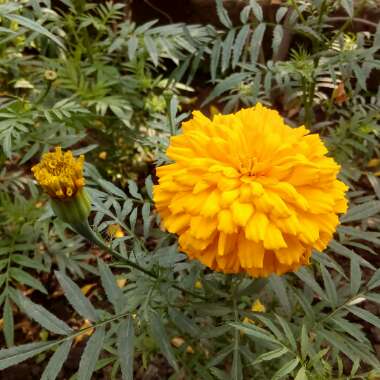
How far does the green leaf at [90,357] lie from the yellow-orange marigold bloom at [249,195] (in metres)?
0.21

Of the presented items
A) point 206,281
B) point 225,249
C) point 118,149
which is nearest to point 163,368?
point 206,281

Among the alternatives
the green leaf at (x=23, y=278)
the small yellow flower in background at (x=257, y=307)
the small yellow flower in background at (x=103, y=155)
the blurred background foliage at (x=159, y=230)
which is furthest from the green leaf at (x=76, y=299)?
the small yellow flower in background at (x=103, y=155)

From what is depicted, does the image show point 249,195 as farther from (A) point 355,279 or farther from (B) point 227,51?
(B) point 227,51

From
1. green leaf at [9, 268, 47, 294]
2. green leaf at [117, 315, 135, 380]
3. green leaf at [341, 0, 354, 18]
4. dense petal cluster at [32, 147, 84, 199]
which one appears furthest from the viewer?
green leaf at [9, 268, 47, 294]

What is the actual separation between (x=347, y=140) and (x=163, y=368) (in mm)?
854

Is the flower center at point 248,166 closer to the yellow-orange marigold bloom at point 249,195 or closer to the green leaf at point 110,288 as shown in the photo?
the yellow-orange marigold bloom at point 249,195

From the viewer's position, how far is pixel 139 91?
1.94 meters

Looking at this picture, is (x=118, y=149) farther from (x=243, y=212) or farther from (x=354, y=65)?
(x=243, y=212)

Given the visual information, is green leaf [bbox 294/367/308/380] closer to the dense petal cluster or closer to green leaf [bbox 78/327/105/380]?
green leaf [bbox 78/327/105/380]

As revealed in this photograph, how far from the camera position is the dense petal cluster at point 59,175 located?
2.22ft

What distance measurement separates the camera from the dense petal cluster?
676 mm

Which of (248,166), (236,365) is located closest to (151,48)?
(248,166)

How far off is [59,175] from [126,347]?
297mm

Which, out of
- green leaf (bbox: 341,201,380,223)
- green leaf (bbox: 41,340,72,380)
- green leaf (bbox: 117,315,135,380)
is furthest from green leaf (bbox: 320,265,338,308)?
green leaf (bbox: 41,340,72,380)
